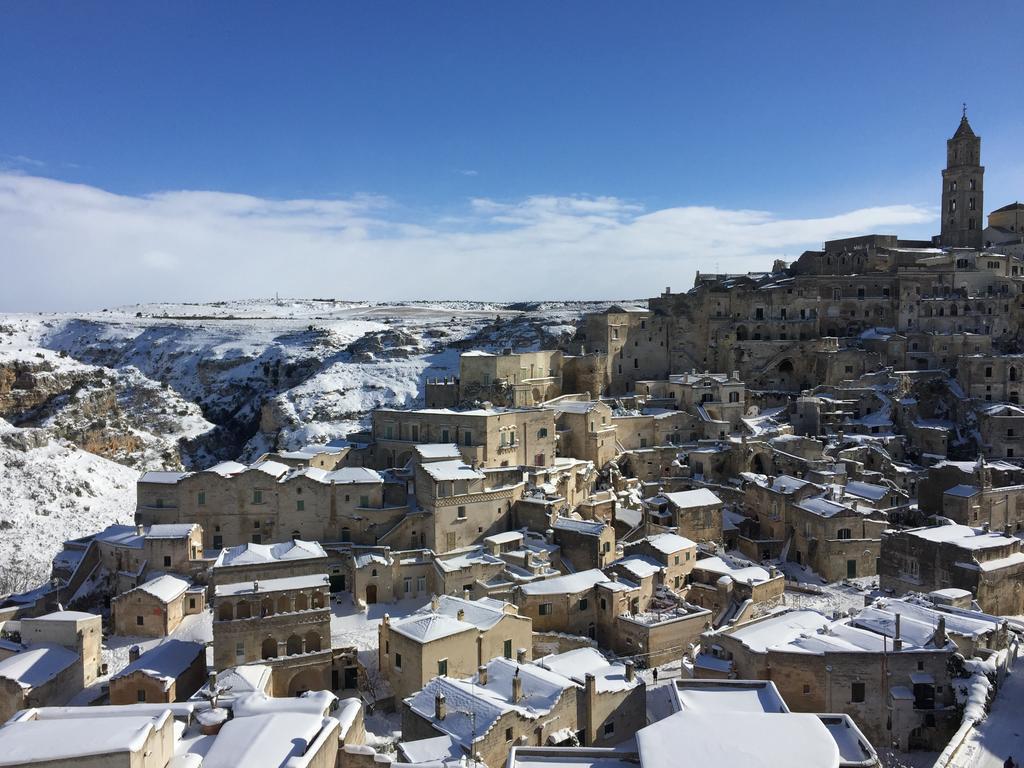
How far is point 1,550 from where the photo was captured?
49125mm

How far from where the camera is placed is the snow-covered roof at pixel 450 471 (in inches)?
1572

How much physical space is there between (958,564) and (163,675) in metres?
34.2

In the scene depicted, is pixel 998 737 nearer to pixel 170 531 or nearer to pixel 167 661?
pixel 167 661

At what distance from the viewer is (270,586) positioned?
31641 mm

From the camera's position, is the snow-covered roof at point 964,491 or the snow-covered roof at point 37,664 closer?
the snow-covered roof at point 37,664

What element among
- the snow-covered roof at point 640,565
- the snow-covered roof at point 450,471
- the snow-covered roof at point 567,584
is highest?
the snow-covered roof at point 450,471

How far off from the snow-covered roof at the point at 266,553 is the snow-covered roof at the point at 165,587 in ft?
7.97

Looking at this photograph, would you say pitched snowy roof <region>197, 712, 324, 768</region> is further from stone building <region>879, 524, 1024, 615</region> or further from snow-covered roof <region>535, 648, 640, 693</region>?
stone building <region>879, 524, 1024, 615</region>

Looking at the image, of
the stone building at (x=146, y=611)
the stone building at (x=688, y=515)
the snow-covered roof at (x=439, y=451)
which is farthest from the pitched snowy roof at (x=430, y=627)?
the stone building at (x=688, y=515)

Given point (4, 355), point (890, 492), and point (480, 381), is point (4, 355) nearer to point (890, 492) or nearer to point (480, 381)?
point (480, 381)

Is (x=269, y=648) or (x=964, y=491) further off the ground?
(x=964, y=491)

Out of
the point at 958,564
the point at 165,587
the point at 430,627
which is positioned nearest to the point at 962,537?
the point at 958,564

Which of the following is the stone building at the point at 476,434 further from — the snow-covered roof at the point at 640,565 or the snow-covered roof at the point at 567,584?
the snow-covered roof at the point at 567,584

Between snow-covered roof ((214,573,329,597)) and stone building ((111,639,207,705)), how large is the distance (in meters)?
2.45
